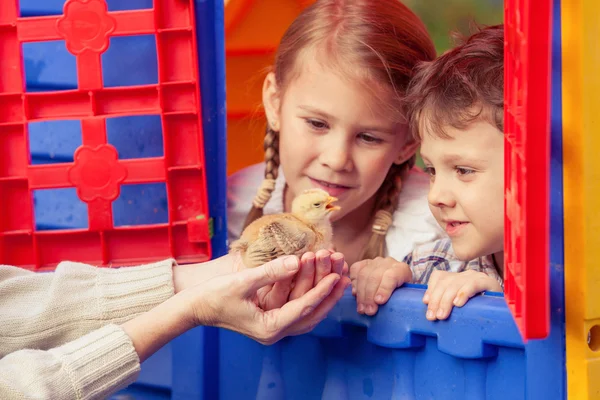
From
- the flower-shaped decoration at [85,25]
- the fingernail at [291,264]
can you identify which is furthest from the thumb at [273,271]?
the flower-shaped decoration at [85,25]

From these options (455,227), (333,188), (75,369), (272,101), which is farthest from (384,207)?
(75,369)

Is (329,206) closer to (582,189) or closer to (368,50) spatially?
(368,50)

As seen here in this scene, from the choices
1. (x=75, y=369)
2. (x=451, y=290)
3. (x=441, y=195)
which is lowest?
(x=75, y=369)

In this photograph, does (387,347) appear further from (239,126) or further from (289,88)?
(239,126)

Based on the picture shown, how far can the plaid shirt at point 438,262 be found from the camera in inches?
63.4

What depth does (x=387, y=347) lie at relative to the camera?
4.20 ft

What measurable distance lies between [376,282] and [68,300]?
566mm

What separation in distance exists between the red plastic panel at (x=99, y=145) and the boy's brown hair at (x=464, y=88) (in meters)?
0.50

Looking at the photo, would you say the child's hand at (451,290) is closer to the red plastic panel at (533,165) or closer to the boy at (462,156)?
the boy at (462,156)

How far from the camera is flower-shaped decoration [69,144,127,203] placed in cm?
171

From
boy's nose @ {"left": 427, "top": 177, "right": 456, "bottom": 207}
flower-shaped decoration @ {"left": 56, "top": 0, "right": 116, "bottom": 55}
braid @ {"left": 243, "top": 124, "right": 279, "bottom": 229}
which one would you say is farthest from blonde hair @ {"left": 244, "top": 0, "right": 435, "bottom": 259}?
flower-shaped decoration @ {"left": 56, "top": 0, "right": 116, "bottom": 55}

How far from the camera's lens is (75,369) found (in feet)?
3.90

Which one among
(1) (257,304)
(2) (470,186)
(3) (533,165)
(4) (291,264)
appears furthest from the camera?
(2) (470,186)

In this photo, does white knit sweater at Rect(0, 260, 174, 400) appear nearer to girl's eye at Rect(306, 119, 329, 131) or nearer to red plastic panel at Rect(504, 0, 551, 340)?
girl's eye at Rect(306, 119, 329, 131)
